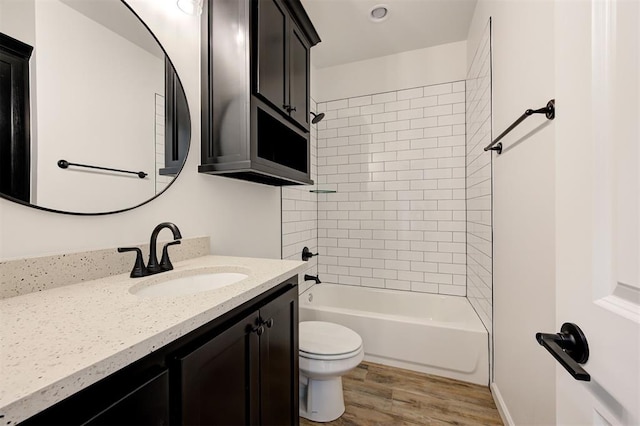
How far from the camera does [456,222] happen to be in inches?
99.3

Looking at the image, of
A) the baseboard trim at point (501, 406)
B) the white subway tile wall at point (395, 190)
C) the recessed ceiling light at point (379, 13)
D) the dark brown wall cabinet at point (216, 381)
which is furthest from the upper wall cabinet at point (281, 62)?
the baseboard trim at point (501, 406)

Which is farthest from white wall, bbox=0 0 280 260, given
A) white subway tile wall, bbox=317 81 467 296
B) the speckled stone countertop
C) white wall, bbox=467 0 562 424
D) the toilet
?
white wall, bbox=467 0 562 424

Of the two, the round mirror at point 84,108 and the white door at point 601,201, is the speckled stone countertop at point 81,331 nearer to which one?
the round mirror at point 84,108

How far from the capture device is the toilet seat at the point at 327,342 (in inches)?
60.3

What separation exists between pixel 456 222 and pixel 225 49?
7.46 ft

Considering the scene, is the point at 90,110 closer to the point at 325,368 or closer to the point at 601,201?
the point at 601,201

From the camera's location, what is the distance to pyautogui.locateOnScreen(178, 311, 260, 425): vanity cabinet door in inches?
24.1

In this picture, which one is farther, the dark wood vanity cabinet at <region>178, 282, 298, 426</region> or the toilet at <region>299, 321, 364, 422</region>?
the toilet at <region>299, 321, 364, 422</region>

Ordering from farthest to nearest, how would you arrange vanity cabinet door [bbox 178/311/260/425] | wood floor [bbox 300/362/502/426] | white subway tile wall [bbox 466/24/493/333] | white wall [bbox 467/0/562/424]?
white subway tile wall [bbox 466/24/493/333] → wood floor [bbox 300/362/502/426] → white wall [bbox 467/0/562/424] → vanity cabinet door [bbox 178/311/260/425]

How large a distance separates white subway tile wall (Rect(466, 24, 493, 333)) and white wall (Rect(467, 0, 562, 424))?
140mm

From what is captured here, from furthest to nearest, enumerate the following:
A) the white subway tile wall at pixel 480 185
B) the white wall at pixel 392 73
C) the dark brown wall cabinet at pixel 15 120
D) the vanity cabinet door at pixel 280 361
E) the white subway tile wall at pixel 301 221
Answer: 1. the white wall at pixel 392 73
2. the white subway tile wall at pixel 301 221
3. the white subway tile wall at pixel 480 185
4. the vanity cabinet door at pixel 280 361
5. the dark brown wall cabinet at pixel 15 120

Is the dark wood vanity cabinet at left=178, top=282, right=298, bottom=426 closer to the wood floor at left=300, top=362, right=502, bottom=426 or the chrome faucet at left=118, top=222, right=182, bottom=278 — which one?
the chrome faucet at left=118, top=222, right=182, bottom=278

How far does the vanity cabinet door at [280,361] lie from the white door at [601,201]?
763mm

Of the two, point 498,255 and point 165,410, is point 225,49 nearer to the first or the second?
point 165,410
